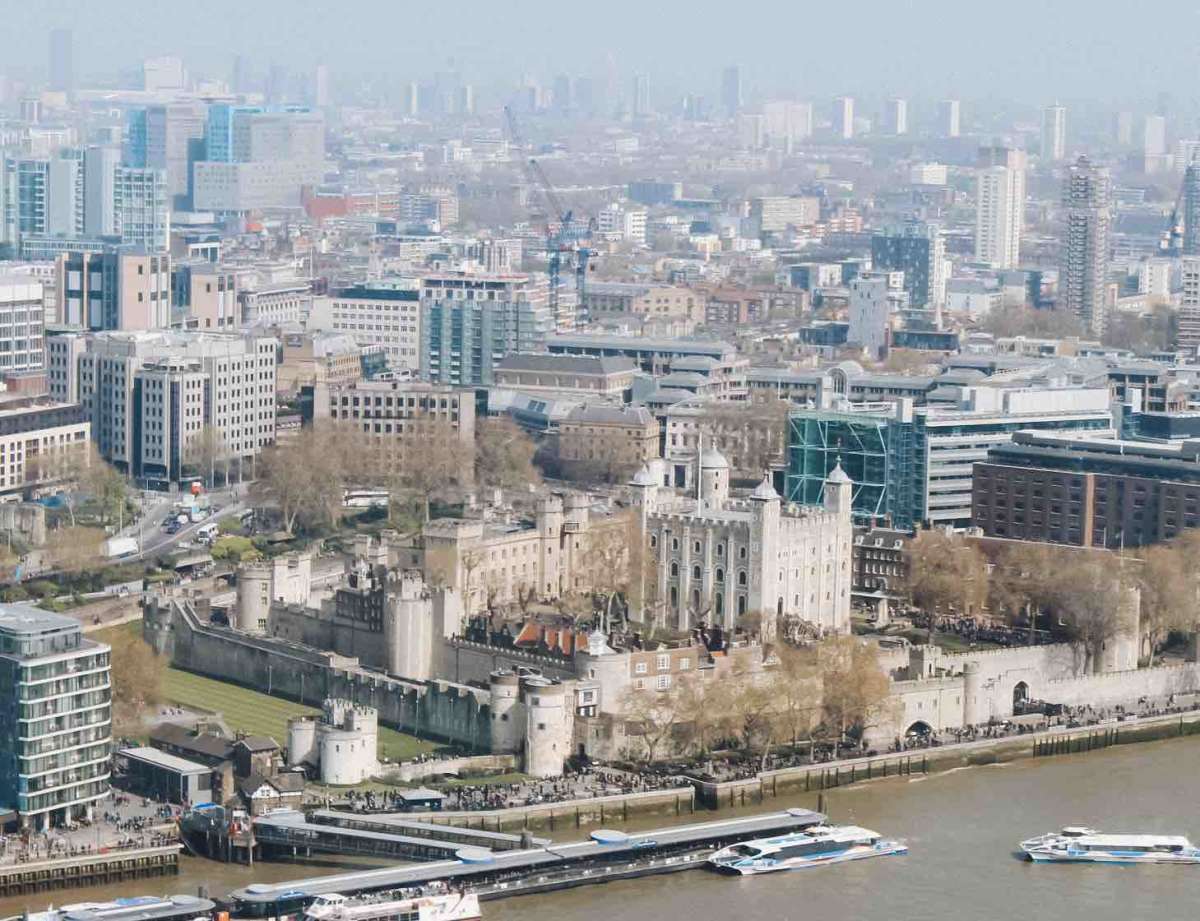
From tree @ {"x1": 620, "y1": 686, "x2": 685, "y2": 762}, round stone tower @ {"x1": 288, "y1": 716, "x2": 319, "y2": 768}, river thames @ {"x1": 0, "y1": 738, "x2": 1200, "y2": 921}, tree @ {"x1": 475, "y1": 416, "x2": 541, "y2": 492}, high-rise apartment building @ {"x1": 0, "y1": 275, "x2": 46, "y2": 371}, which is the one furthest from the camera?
high-rise apartment building @ {"x1": 0, "y1": 275, "x2": 46, "y2": 371}

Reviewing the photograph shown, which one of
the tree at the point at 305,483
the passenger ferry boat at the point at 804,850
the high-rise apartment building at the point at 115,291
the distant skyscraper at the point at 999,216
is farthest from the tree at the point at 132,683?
the distant skyscraper at the point at 999,216

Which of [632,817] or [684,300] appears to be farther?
[684,300]

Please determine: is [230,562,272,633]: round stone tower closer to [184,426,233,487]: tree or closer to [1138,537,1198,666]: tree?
[1138,537,1198,666]: tree

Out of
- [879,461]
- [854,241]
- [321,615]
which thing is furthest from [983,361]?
[854,241]

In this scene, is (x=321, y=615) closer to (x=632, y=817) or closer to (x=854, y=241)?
(x=632, y=817)

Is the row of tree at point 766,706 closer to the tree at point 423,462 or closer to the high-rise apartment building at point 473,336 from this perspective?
the tree at point 423,462

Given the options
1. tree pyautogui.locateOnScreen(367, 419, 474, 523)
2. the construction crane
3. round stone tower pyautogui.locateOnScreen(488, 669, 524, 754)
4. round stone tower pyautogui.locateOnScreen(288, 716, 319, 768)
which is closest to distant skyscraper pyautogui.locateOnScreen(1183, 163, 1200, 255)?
the construction crane
